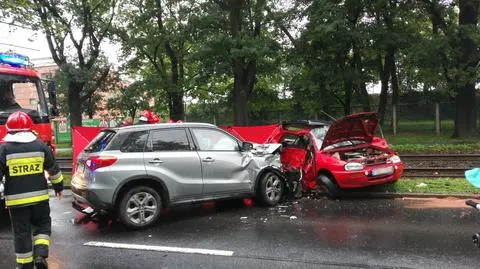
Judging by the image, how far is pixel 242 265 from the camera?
551 centimetres

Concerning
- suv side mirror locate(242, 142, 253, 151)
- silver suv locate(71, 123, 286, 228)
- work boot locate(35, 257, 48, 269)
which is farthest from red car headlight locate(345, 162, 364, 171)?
work boot locate(35, 257, 48, 269)

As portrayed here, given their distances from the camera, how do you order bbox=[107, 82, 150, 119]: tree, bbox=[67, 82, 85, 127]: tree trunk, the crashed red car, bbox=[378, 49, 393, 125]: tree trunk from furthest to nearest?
bbox=[107, 82, 150, 119]: tree
bbox=[378, 49, 393, 125]: tree trunk
bbox=[67, 82, 85, 127]: tree trunk
the crashed red car

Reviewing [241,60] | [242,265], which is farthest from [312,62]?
[242,265]

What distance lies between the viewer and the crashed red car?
Answer: 30.0ft

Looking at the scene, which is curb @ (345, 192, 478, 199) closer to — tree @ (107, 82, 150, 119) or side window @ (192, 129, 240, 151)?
side window @ (192, 129, 240, 151)

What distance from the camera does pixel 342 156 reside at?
9617mm

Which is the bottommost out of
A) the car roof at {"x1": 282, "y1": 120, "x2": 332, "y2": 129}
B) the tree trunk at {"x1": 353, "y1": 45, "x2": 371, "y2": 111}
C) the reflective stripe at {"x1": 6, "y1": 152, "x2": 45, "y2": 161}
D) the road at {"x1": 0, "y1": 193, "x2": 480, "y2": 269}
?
the road at {"x1": 0, "y1": 193, "x2": 480, "y2": 269}

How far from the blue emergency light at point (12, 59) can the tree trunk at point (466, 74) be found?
57.9ft

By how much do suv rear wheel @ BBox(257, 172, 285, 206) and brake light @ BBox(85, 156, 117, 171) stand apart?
2828mm

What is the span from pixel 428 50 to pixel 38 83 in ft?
54.5

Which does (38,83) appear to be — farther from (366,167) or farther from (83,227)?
(366,167)

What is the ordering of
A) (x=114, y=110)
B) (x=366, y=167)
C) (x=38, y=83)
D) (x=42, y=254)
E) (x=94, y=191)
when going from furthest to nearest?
(x=114, y=110) → (x=38, y=83) → (x=366, y=167) → (x=94, y=191) → (x=42, y=254)

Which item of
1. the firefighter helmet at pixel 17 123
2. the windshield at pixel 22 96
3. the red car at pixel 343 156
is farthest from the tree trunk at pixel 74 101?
the firefighter helmet at pixel 17 123

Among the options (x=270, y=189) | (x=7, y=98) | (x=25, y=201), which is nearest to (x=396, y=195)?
(x=270, y=189)
